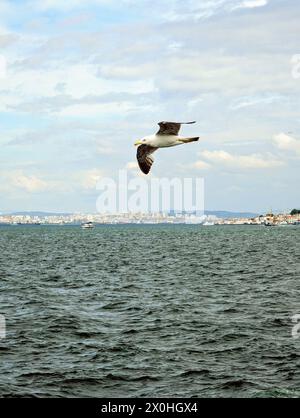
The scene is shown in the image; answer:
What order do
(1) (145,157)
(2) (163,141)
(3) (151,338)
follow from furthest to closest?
(3) (151,338) < (1) (145,157) < (2) (163,141)

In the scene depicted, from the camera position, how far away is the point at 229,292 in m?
50.1

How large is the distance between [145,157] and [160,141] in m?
0.62

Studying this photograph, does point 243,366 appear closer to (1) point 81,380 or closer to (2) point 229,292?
(1) point 81,380

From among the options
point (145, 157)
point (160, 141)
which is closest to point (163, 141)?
point (160, 141)

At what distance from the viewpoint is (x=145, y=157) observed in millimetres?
9773

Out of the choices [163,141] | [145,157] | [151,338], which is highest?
[163,141]

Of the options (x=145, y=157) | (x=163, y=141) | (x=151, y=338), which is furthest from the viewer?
(x=151, y=338)

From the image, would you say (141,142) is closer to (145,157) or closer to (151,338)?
(145,157)

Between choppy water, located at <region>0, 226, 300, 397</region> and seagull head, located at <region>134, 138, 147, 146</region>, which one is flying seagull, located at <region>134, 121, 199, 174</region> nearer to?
seagull head, located at <region>134, 138, 147, 146</region>

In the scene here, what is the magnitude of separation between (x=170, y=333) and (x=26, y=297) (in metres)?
18.1

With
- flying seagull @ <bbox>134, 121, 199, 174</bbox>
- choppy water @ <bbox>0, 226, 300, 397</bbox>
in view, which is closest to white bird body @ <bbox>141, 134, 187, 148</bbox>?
flying seagull @ <bbox>134, 121, 199, 174</bbox>
